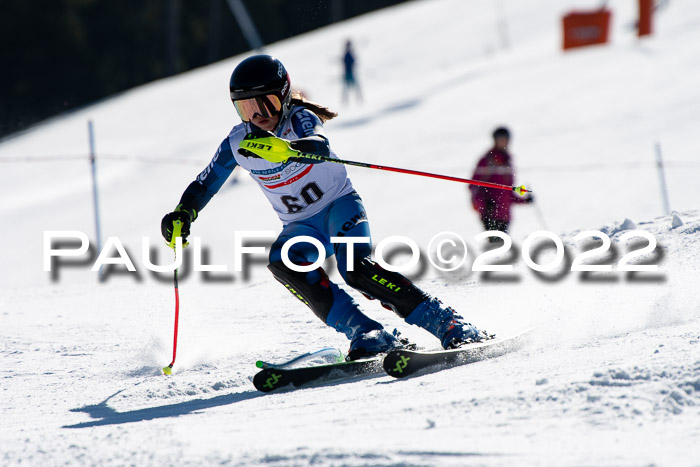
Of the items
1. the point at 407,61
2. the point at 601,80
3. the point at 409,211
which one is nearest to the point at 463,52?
the point at 407,61

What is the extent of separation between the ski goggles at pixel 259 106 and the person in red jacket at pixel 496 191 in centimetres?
378

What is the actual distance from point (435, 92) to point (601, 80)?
156 inches

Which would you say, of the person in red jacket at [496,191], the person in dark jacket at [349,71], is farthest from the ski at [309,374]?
the person in dark jacket at [349,71]

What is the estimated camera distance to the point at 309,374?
4094mm

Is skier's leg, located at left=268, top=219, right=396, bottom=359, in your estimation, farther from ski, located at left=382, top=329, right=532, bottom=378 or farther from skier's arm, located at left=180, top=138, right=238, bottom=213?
skier's arm, located at left=180, top=138, right=238, bottom=213

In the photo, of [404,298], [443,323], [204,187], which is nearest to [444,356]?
[443,323]

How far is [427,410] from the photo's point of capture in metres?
3.11

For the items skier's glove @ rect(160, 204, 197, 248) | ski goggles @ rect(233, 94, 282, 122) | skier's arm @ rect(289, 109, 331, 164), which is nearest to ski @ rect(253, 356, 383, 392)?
skier's glove @ rect(160, 204, 197, 248)

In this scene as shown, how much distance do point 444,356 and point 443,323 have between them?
9.5 inches

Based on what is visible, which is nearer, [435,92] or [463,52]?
[435,92]

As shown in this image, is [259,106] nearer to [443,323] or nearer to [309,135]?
[309,135]

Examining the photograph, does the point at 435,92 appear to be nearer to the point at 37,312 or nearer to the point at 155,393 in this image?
the point at 37,312

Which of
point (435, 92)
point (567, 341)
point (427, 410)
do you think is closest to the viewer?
point (427, 410)

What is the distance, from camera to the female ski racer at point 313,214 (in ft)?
14.0
